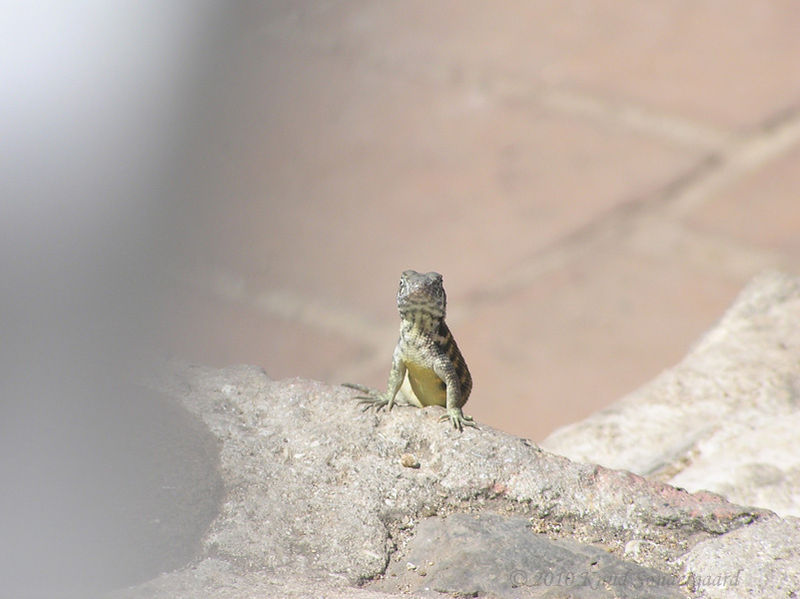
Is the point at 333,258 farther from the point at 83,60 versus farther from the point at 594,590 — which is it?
→ the point at 594,590

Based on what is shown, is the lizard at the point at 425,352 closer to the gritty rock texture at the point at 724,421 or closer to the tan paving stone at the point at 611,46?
the gritty rock texture at the point at 724,421

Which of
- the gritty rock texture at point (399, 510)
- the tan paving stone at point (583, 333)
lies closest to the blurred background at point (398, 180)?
the tan paving stone at point (583, 333)

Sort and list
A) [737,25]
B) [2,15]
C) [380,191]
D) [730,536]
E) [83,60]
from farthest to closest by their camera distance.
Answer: [737,25] < [380,191] < [83,60] < [2,15] < [730,536]

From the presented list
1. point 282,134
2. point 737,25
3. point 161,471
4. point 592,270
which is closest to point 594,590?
point 161,471

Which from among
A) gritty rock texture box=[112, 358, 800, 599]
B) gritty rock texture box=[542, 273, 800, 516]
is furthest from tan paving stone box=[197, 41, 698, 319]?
gritty rock texture box=[112, 358, 800, 599]

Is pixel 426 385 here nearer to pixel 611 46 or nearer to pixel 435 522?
pixel 435 522

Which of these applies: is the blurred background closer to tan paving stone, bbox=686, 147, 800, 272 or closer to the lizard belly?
tan paving stone, bbox=686, 147, 800, 272

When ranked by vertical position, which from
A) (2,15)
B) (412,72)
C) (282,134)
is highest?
(412,72)
